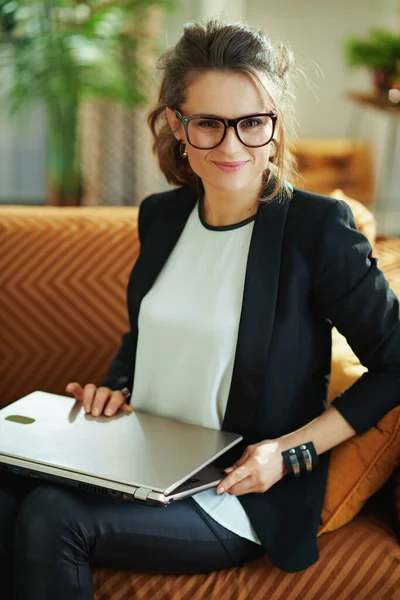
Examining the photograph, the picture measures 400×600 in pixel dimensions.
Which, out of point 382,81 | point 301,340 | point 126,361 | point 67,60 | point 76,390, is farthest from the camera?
point 382,81

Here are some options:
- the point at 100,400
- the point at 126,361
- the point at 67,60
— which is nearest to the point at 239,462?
the point at 100,400

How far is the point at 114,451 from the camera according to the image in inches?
50.8

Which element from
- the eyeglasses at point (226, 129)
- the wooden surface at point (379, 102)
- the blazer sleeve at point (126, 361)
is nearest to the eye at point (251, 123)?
the eyeglasses at point (226, 129)

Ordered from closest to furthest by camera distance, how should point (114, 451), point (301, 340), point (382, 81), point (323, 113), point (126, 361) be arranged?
1. point (114, 451)
2. point (301, 340)
3. point (126, 361)
4. point (382, 81)
5. point (323, 113)

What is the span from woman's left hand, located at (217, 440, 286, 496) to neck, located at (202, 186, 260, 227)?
42cm

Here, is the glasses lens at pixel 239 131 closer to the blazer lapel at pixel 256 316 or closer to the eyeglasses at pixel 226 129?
the eyeglasses at pixel 226 129

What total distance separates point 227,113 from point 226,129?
0.09ft

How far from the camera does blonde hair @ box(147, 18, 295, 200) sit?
132cm

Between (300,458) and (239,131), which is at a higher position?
(239,131)

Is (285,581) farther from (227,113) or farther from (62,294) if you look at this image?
(62,294)

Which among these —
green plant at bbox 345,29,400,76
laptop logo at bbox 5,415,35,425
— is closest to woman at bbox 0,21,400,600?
laptop logo at bbox 5,415,35,425

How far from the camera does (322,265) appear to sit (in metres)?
1.34

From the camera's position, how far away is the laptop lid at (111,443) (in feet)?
4.03

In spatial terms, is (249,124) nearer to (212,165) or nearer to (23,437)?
(212,165)
